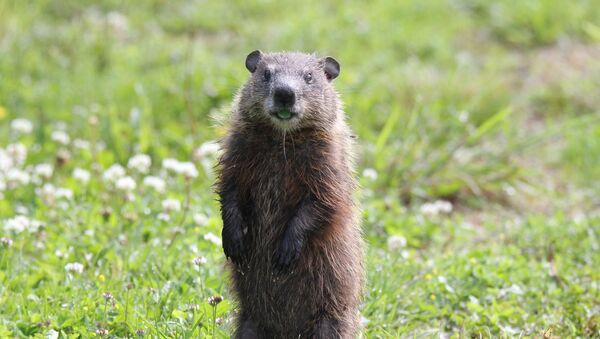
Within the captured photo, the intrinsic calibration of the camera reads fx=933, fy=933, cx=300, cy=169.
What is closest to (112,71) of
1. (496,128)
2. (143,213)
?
(143,213)

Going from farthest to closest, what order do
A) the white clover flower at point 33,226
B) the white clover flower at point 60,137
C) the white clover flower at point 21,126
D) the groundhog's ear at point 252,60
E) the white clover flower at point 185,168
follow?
the white clover flower at point 21,126, the white clover flower at point 60,137, the white clover flower at point 185,168, the white clover flower at point 33,226, the groundhog's ear at point 252,60

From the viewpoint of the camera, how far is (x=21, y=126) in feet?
21.7

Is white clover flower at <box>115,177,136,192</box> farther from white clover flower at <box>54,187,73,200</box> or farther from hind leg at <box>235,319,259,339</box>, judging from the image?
hind leg at <box>235,319,259,339</box>

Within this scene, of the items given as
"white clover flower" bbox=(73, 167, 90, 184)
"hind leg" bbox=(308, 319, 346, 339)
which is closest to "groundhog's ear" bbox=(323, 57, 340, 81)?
"hind leg" bbox=(308, 319, 346, 339)

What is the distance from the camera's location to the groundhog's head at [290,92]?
13.0ft

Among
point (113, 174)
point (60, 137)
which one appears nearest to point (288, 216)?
point (113, 174)

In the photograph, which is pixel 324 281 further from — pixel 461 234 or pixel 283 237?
pixel 461 234

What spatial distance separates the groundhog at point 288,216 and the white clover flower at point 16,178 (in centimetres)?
217

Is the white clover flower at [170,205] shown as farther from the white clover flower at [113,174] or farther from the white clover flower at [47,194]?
the white clover flower at [47,194]

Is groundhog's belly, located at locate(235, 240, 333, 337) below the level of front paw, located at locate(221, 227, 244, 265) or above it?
below

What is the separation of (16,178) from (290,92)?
8.37 ft

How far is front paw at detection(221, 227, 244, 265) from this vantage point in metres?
3.94

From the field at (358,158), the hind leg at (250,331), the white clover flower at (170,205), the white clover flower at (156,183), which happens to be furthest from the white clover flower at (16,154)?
the hind leg at (250,331)

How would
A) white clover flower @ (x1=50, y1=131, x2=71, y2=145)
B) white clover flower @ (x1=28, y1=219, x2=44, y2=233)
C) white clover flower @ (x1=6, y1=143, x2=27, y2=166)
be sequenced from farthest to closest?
white clover flower @ (x1=50, y1=131, x2=71, y2=145)
white clover flower @ (x1=6, y1=143, x2=27, y2=166)
white clover flower @ (x1=28, y1=219, x2=44, y2=233)
